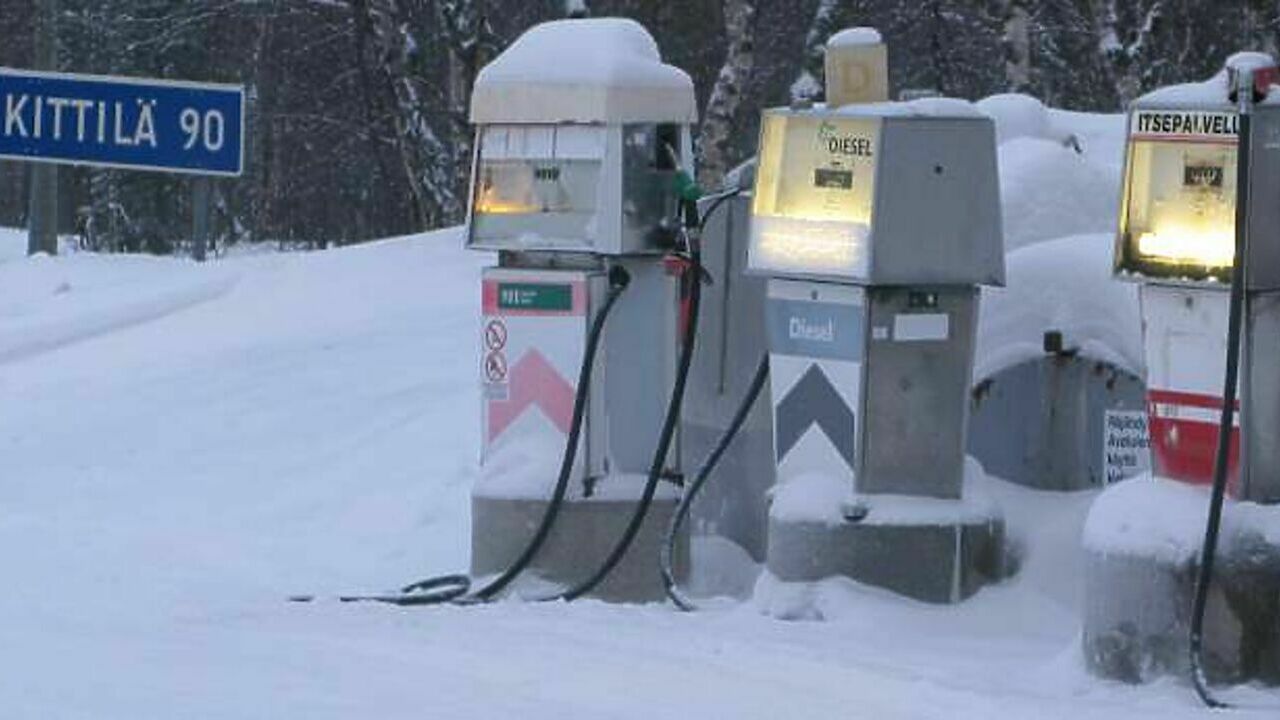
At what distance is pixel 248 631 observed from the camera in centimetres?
769

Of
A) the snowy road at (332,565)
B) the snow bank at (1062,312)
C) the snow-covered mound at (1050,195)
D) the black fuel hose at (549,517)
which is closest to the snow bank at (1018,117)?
the snow-covered mound at (1050,195)

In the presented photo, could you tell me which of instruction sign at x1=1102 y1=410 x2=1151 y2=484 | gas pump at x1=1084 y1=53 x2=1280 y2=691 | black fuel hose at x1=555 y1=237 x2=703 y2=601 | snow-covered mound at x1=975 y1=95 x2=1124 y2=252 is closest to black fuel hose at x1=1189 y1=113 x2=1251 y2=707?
gas pump at x1=1084 y1=53 x2=1280 y2=691

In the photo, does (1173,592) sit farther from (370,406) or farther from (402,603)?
(370,406)

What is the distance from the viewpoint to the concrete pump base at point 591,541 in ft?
29.0

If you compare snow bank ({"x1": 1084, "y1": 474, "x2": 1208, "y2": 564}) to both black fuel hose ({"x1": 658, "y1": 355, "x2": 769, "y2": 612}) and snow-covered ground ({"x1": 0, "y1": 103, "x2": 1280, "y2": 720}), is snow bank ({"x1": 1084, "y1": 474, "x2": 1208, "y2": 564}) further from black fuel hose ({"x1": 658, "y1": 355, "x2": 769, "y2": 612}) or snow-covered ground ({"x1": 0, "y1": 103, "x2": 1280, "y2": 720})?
black fuel hose ({"x1": 658, "y1": 355, "x2": 769, "y2": 612})

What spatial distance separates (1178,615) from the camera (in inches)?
266

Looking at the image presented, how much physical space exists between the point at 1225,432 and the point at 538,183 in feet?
9.80

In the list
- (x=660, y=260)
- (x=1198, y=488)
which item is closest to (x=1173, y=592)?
(x=1198, y=488)

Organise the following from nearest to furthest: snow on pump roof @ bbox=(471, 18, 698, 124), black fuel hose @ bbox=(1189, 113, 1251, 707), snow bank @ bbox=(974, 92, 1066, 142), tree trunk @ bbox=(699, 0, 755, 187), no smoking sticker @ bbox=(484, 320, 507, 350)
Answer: black fuel hose @ bbox=(1189, 113, 1251, 707), snow on pump roof @ bbox=(471, 18, 698, 124), no smoking sticker @ bbox=(484, 320, 507, 350), snow bank @ bbox=(974, 92, 1066, 142), tree trunk @ bbox=(699, 0, 755, 187)

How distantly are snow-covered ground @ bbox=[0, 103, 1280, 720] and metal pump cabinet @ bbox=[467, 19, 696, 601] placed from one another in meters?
0.56

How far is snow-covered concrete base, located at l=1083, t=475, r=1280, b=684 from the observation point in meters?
6.65

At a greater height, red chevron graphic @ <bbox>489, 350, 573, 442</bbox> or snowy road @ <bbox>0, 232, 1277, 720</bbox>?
red chevron graphic @ <bbox>489, 350, 573, 442</bbox>

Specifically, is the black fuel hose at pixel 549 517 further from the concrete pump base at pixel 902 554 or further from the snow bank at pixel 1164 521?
the snow bank at pixel 1164 521

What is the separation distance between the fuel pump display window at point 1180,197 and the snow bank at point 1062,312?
72.3 inches
